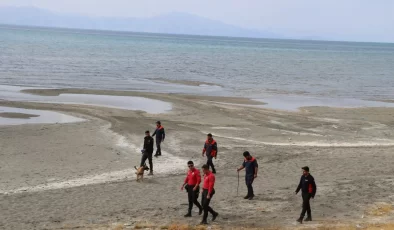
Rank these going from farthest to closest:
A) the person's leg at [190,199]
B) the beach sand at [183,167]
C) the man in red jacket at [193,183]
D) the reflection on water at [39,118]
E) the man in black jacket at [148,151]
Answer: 1. the reflection on water at [39,118]
2. the man in black jacket at [148,151]
3. the beach sand at [183,167]
4. the person's leg at [190,199]
5. the man in red jacket at [193,183]

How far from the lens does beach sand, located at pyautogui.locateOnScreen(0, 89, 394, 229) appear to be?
48.4 feet

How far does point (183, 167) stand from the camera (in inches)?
813

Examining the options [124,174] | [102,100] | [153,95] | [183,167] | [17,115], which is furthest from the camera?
[153,95]

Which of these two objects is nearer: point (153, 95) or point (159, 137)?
point (159, 137)

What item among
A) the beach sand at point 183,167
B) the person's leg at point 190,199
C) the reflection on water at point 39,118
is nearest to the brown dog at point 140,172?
the beach sand at point 183,167

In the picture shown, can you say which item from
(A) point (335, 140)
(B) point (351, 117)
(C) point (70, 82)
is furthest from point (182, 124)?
(C) point (70, 82)

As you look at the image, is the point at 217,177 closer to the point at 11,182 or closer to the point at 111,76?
the point at 11,182

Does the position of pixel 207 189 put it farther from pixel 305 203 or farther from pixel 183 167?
pixel 183 167

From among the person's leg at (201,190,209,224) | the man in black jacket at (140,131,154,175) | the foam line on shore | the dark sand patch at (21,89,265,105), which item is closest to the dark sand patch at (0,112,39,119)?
the foam line on shore

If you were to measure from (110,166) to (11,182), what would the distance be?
150 inches

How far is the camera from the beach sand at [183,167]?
14750 mm

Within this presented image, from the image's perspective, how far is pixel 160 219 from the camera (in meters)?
14.4

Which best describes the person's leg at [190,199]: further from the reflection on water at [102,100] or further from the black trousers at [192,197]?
the reflection on water at [102,100]

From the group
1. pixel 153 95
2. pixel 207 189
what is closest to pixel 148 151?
pixel 207 189
